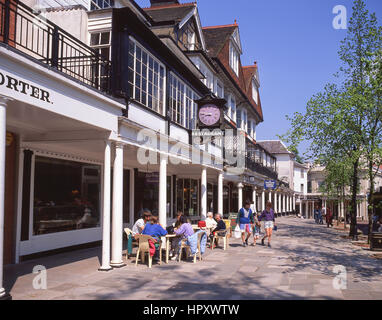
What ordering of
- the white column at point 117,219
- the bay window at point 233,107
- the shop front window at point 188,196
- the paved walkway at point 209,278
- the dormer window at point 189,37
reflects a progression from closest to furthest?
the paved walkway at point 209,278, the white column at point 117,219, the dormer window at point 189,37, the shop front window at point 188,196, the bay window at point 233,107

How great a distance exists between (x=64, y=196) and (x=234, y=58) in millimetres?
20571

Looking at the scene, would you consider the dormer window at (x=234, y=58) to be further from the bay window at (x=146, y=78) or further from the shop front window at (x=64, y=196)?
A: the shop front window at (x=64, y=196)

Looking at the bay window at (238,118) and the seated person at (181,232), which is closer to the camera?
the seated person at (181,232)

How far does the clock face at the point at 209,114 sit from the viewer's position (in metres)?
15.9

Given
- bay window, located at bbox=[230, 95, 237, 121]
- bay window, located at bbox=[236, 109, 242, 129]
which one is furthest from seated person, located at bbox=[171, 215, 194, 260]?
bay window, located at bbox=[236, 109, 242, 129]

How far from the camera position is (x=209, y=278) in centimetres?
901

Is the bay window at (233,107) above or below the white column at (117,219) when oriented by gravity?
above

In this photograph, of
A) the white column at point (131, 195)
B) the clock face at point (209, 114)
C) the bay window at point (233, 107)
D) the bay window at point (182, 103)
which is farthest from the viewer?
the bay window at point (233, 107)

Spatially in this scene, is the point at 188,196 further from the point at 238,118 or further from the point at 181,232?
the point at 181,232

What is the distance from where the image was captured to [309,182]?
7969 centimetres

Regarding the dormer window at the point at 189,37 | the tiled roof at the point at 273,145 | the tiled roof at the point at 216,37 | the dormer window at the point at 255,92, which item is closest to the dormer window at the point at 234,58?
the tiled roof at the point at 216,37

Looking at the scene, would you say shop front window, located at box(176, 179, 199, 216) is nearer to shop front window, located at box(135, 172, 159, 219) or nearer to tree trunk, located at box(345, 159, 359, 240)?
shop front window, located at box(135, 172, 159, 219)

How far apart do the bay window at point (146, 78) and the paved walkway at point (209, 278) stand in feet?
16.4
